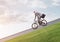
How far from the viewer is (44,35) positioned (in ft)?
20.6

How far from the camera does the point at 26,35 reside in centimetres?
662

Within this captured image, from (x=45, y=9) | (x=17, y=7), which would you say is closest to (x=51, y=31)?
(x=45, y=9)

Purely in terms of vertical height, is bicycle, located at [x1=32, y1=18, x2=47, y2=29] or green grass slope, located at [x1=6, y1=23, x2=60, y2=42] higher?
bicycle, located at [x1=32, y1=18, x2=47, y2=29]

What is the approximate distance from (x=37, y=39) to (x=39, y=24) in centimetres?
43

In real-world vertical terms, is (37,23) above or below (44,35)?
above

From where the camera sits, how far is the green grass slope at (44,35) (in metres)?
6.10

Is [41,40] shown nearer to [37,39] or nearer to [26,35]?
[37,39]

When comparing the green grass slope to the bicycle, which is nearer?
the green grass slope

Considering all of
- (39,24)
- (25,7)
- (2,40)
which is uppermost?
(25,7)

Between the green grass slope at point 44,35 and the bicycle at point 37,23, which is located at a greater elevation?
the bicycle at point 37,23

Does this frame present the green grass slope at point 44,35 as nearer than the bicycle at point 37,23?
Yes

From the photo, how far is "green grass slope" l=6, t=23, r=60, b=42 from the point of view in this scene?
610 centimetres

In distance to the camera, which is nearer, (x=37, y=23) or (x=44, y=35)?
(x=44, y=35)

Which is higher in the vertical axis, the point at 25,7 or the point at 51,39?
the point at 25,7
